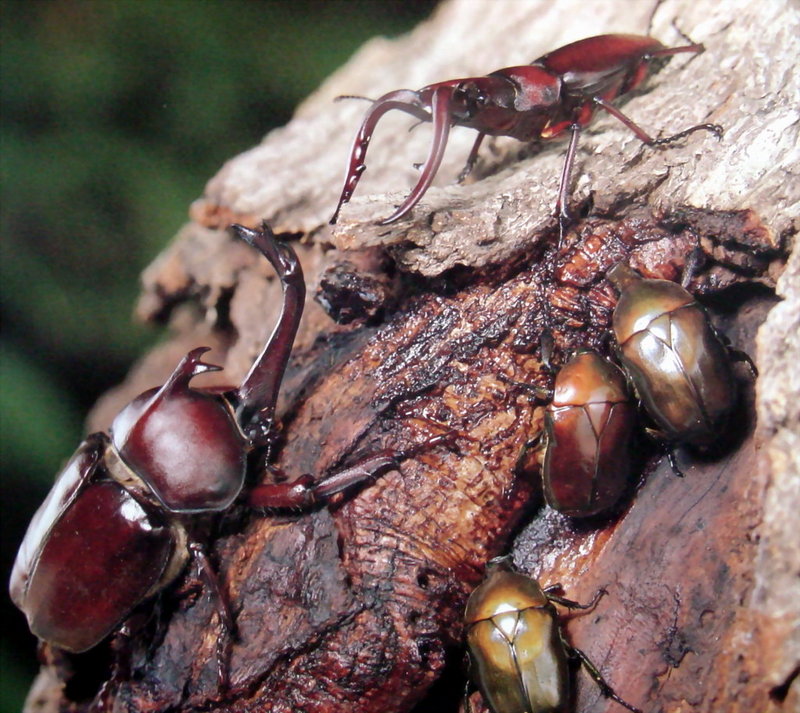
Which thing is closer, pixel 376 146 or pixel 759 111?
pixel 759 111

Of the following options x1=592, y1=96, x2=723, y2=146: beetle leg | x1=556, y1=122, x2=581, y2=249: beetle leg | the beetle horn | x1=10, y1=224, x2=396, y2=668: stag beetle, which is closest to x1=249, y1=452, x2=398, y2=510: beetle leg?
x1=10, y1=224, x2=396, y2=668: stag beetle

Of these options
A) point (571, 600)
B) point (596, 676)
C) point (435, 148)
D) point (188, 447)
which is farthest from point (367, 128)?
point (596, 676)

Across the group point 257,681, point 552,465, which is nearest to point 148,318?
point 257,681

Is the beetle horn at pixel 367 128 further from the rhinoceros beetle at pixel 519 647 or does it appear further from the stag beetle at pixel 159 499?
the rhinoceros beetle at pixel 519 647

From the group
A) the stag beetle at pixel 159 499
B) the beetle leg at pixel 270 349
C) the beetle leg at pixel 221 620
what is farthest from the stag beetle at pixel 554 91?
the beetle leg at pixel 221 620

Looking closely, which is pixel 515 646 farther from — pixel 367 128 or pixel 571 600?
pixel 367 128

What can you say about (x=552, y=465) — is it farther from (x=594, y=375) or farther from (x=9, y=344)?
(x=9, y=344)

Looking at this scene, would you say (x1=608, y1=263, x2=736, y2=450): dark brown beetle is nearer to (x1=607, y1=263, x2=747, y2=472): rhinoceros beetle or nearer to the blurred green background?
(x1=607, y1=263, x2=747, y2=472): rhinoceros beetle
